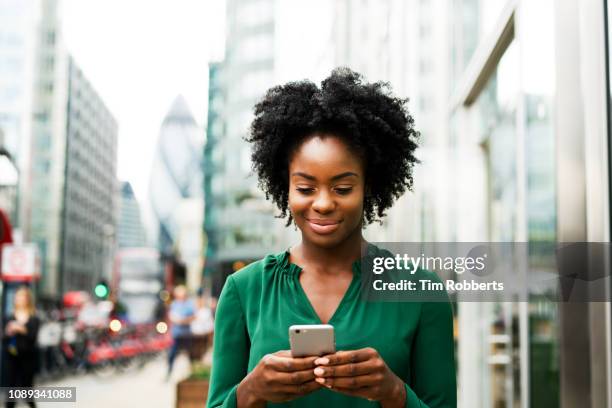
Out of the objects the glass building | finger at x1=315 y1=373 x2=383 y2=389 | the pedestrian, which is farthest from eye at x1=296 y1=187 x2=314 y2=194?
the pedestrian

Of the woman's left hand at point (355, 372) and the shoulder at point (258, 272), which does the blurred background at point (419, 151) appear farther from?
the woman's left hand at point (355, 372)

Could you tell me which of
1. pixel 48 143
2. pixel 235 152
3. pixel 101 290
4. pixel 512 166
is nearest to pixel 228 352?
pixel 512 166

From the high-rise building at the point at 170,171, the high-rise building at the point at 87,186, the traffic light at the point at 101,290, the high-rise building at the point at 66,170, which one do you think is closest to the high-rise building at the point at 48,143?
the high-rise building at the point at 66,170

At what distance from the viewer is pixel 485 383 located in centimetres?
465

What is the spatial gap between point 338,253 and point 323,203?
0.51 feet

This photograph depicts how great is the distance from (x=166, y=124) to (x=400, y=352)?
21016mm

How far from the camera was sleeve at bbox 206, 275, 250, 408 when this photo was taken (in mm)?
1434

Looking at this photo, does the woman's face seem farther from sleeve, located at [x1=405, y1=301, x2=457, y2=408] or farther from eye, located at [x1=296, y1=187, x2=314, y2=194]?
sleeve, located at [x1=405, y1=301, x2=457, y2=408]

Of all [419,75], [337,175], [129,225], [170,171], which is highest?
[170,171]

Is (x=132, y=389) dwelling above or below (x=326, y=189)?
below

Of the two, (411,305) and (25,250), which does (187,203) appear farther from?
(411,305)

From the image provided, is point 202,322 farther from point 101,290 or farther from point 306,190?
point 306,190

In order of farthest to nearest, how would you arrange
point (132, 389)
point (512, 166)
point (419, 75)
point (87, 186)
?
point (87, 186) → point (132, 389) → point (419, 75) → point (512, 166)

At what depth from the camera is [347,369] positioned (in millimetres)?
1243
